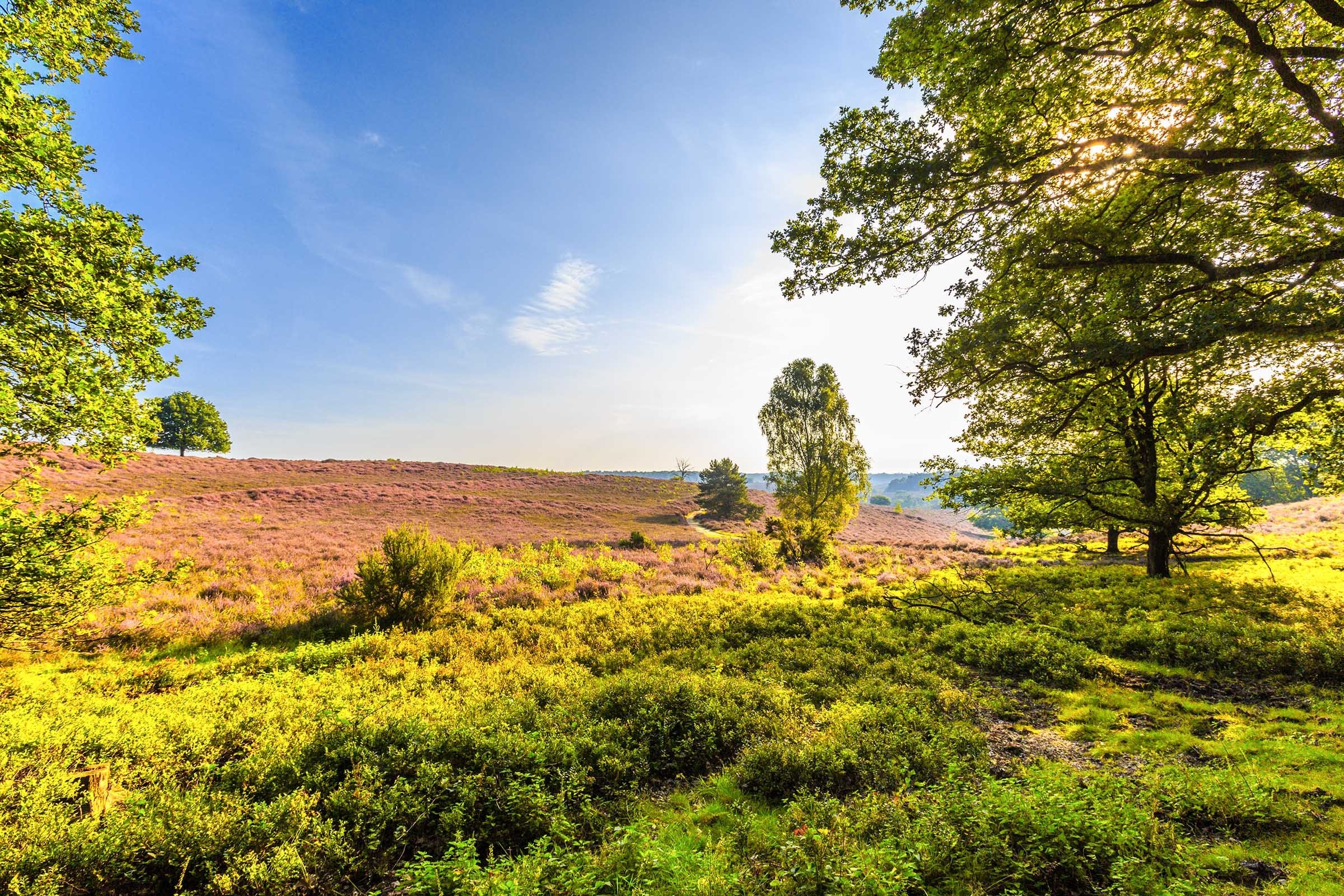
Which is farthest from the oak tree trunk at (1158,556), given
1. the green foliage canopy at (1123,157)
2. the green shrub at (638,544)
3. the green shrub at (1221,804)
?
the green shrub at (638,544)

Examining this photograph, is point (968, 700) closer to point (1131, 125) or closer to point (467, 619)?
point (1131, 125)

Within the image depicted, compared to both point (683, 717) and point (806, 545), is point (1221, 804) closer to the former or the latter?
point (683, 717)

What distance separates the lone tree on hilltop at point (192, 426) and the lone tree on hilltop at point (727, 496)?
2427 inches

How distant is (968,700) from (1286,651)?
19.8 ft

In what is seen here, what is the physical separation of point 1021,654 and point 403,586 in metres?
15.3

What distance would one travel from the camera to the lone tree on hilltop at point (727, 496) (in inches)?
1874

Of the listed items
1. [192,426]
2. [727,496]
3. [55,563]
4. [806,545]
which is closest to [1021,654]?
[806,545]

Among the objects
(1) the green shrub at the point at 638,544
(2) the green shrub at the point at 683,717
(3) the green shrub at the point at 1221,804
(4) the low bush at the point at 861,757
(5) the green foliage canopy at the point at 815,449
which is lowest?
(1) the green shrub at the point at 638,544

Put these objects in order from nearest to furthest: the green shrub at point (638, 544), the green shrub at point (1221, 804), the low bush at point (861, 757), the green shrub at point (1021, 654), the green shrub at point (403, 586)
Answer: the green shrub at point (1221, 804), the low bush at point (861, 757), the green shrub at point (1021, 654), the green shrub at point (403, 586), the green shrub at point (638, 544)

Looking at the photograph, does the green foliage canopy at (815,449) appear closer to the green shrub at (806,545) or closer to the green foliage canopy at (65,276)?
the green shrub at (806,545)

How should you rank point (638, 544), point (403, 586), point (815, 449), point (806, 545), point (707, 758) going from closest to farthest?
1. point (707, 758)
2. point (403, 586)
3. point (806, 545)
4. point (638, 544)
5. point (815, 449)

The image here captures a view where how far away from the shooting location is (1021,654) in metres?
9.19

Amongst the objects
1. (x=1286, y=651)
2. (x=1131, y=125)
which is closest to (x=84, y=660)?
(x=1131, y=125)

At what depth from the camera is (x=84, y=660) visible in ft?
29.5
